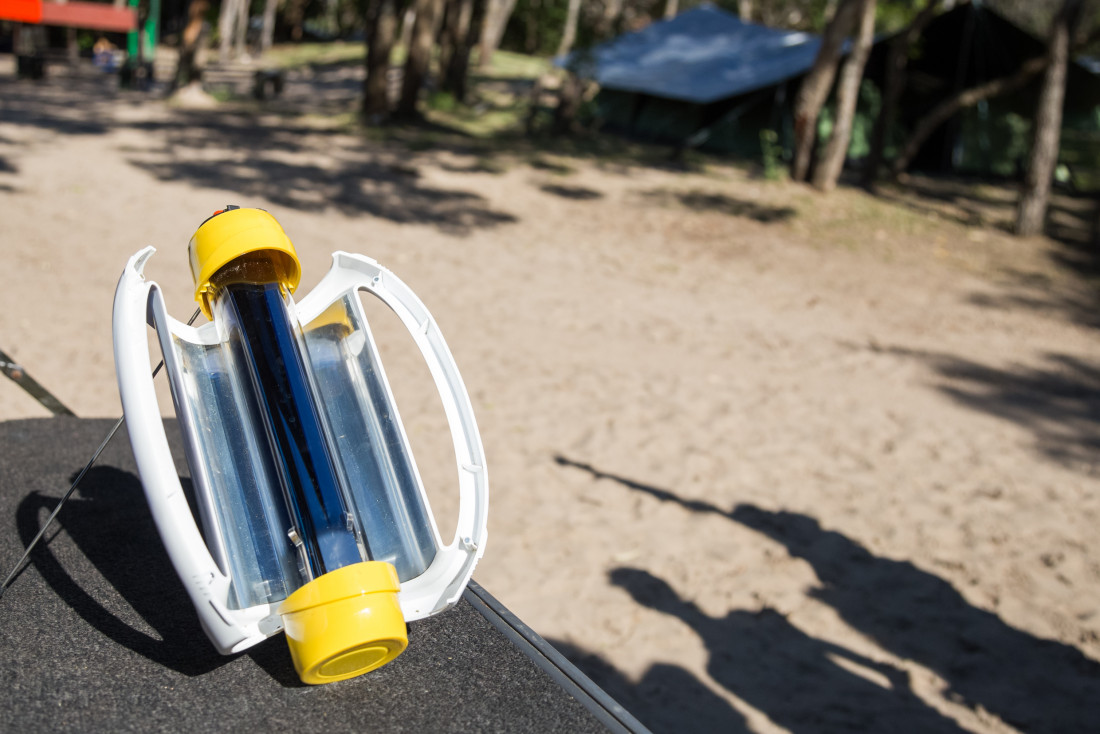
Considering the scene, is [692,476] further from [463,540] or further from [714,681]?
[463,540]

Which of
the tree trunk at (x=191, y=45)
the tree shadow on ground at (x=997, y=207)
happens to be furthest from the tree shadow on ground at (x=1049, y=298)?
the tree trunk at (x=191, y=45)

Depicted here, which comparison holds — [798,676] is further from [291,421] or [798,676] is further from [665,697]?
[291,421]

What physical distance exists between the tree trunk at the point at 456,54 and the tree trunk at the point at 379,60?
404 centimetres

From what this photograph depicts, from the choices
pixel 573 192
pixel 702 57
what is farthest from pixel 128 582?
pixel 702 57

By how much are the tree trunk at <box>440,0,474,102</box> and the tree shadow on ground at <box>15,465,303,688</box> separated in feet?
58.8

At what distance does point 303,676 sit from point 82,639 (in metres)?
0.64

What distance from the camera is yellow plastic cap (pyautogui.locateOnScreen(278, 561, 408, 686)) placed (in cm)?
158

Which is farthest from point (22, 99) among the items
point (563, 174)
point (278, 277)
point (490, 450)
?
point (278, 277)

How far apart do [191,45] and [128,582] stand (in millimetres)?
16787

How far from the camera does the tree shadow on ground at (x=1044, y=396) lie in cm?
578

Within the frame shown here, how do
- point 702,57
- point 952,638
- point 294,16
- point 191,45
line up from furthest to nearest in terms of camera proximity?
point 294,16, point 702,57, point 191,45, point 952,638

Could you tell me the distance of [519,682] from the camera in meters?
1.96

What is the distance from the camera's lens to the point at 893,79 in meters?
13.3

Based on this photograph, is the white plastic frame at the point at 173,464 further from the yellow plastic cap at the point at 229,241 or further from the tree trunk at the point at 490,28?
the tree trunk at the point at 490,28
